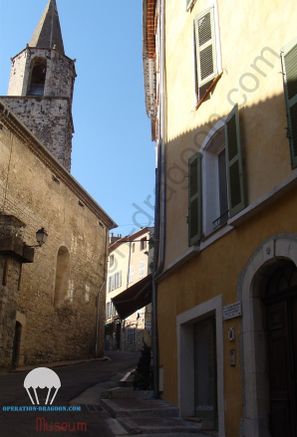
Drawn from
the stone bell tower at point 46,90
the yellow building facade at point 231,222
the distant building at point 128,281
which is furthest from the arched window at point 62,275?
the yellow building facade at point 231,222

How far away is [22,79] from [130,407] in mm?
29815

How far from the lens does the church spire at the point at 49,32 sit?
3628cm

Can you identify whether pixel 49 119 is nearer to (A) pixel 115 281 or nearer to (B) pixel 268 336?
(A) pixel 115 281

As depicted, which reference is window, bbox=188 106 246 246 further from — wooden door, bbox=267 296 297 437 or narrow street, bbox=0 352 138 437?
narrow street, bbox=0 352 138 437

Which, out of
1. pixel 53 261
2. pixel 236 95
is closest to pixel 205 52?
pixel 236 95

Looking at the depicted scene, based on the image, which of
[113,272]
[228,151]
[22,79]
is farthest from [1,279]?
[113,272]

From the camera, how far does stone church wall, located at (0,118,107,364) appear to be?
60.7 ft

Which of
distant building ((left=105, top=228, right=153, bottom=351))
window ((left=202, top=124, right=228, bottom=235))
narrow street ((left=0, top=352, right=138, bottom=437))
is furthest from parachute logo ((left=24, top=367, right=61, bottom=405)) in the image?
distant building ((left=105, top=228, right=153, bottom=351))

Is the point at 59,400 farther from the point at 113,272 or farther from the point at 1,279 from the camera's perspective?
the point at 113,272

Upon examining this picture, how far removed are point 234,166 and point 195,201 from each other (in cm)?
150

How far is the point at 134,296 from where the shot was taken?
472 inches

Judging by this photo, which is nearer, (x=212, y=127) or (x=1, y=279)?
(x=212, y=127)

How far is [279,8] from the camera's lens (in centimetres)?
614

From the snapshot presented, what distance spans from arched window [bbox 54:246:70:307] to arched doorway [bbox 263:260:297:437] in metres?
17.1
